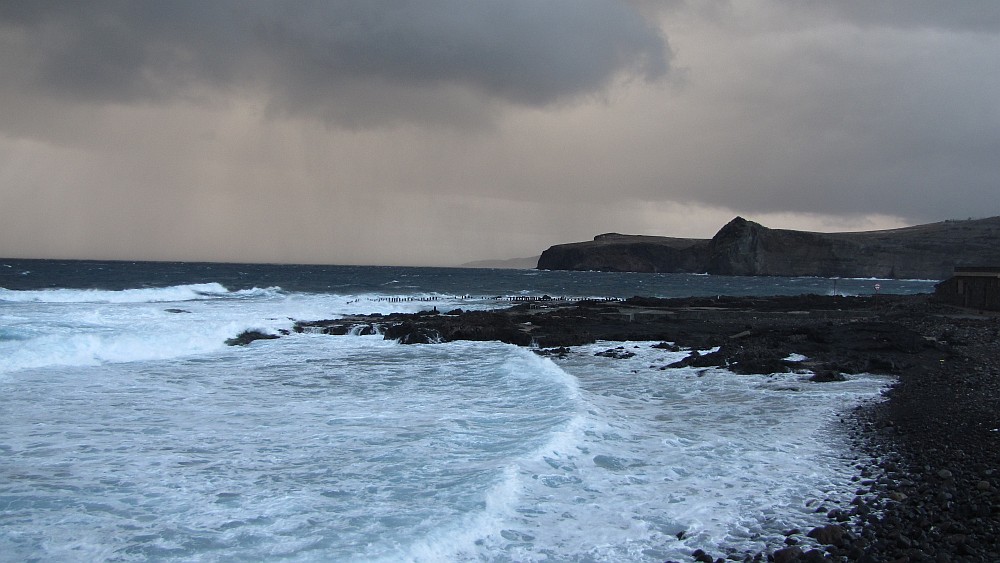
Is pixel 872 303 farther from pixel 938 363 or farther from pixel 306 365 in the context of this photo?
pixel 306 365

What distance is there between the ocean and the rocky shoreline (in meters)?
0.54

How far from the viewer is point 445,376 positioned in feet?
58.1

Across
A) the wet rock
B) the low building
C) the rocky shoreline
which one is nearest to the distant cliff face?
the low building

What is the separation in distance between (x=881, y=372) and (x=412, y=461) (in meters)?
13.8

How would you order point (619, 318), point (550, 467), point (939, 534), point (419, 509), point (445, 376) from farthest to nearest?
1. point (619, 318)
2. point (445, 376)
3. point (550, 467)
4. point (419, 509)
5. point (939, 534)

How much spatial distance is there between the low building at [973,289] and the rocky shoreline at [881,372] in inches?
63.6

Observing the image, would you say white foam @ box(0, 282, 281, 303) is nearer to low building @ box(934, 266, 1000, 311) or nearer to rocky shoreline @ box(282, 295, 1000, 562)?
rocky shoreline @ box(282, 295, 1000, 562)

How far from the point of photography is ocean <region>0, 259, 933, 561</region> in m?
6.93

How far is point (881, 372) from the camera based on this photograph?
17875 mm

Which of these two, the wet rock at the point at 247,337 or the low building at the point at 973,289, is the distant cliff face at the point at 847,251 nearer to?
the low building at the point at 973,289

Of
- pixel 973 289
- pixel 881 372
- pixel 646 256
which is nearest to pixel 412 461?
pixel 881 372

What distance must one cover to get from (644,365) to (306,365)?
9748 millimetres

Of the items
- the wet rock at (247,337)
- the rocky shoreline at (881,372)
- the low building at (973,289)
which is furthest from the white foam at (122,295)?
the low building at (973,289)

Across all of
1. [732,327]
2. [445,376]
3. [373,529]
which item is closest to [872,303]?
[732,327]
